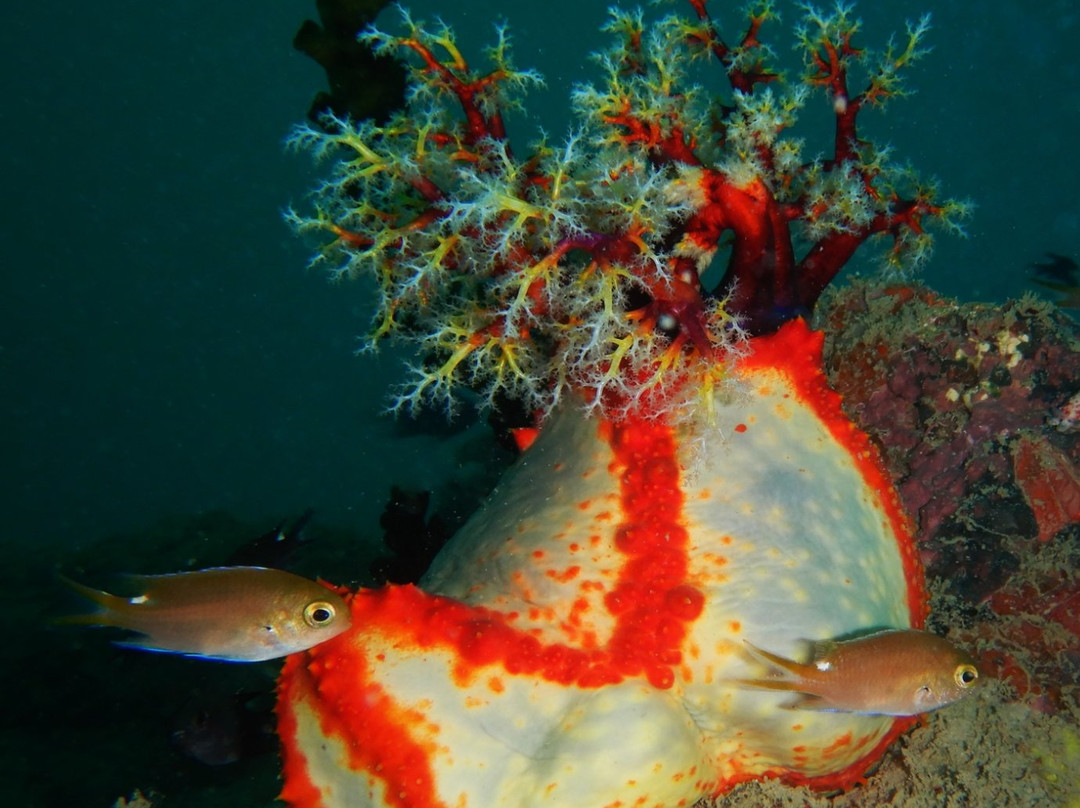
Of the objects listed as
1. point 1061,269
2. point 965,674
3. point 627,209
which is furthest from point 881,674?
point 1061,269

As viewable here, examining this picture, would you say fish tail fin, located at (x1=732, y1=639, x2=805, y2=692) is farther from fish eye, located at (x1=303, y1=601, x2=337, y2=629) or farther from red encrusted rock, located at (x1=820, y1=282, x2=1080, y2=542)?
red encrusted rock, located at (x1=820, y1=282, x2=1080, y2=542)

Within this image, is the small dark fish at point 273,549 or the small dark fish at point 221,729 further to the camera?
the small dark fish at point 273,549

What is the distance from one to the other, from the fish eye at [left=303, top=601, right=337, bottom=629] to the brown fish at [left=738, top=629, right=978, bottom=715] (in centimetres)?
147

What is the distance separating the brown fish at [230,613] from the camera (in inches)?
84.1

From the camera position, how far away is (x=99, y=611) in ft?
7.07

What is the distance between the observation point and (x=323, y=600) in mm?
2125

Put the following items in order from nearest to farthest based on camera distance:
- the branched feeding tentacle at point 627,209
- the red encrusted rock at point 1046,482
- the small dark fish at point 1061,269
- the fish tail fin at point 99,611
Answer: the fish tail fin at point 99,611 < the branched feeding tentacle at point 627,209 < the red encrusted rock at point 1046,482 < the small dark fish at point 1061,269

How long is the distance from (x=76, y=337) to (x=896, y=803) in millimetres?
92929

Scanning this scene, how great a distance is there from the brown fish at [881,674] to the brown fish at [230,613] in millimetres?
1536

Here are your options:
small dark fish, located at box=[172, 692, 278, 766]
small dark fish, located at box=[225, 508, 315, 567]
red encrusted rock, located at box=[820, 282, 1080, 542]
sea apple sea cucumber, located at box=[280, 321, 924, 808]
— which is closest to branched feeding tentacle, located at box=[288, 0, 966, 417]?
sea apple sea cucumber, located at box=[280, 321, 924, 808]

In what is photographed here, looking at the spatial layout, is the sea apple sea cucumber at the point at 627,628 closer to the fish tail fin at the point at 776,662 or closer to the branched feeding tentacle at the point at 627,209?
the fish tail fin at the point at 776,662

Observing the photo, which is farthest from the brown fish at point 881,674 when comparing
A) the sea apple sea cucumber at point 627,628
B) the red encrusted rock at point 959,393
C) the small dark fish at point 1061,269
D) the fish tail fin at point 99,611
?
→ the small dark fish at point 1061,269

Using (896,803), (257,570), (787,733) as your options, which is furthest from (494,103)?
(896,803)

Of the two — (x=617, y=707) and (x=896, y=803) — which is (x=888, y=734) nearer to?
(x=896, y=803)
